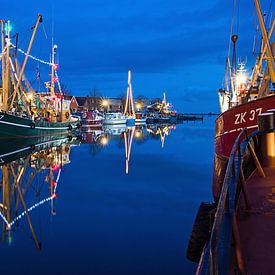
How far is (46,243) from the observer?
30.3 feet

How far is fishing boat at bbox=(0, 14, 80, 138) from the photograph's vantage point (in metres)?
35.5

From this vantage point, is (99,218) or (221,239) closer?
(221,239)

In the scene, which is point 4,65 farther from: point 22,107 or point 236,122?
point 236,122

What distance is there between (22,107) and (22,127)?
10792 millimetres

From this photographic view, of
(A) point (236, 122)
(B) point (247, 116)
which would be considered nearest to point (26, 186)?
(A) point (236, 122)

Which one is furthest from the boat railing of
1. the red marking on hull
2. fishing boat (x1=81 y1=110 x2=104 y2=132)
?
fishing boat (x1=81 y1=110 x2=104 y2=132)

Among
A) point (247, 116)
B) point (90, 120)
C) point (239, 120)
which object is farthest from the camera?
point (90, 120)

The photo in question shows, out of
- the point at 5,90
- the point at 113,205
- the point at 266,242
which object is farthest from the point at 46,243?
the point at 5,90

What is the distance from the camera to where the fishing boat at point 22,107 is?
35531mm

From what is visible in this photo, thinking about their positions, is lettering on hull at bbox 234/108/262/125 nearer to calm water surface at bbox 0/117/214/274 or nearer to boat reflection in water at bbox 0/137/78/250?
calm water surface at bbox 0/117/214/274

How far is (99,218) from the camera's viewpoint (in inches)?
463

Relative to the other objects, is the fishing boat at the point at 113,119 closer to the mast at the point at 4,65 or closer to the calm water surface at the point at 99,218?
the mast at the point at 4,65

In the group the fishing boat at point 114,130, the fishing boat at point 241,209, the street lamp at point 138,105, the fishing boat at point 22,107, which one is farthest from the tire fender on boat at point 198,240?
the street lamp at point 138,105

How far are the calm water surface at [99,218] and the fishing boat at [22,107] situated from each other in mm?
13115
